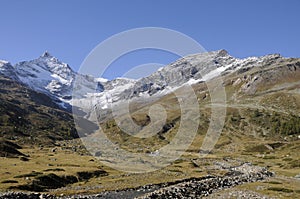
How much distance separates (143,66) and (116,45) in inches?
410

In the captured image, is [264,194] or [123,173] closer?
[264,194]

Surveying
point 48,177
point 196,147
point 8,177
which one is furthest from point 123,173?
point 196,147

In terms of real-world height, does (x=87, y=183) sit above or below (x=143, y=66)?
below

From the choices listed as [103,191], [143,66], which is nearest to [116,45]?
[143,66]

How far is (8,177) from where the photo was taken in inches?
2724

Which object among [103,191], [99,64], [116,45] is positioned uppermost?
[116,45]

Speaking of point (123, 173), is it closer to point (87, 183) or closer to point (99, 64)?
point (87, 183)

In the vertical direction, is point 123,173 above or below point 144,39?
below

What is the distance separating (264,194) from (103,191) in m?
27.8

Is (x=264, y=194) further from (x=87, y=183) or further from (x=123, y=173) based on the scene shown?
(x=123, y=173)

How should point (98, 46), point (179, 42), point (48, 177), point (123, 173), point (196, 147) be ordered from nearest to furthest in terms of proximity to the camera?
point (98, 46)
point (179, 42)
point (48, 177)
point (123, 173)
point (196, 147)

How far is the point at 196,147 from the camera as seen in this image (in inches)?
7505

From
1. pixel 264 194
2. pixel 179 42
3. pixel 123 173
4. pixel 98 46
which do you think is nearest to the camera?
pixel 264 194

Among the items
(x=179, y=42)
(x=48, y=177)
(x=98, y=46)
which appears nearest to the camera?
(x=98, y=46)
